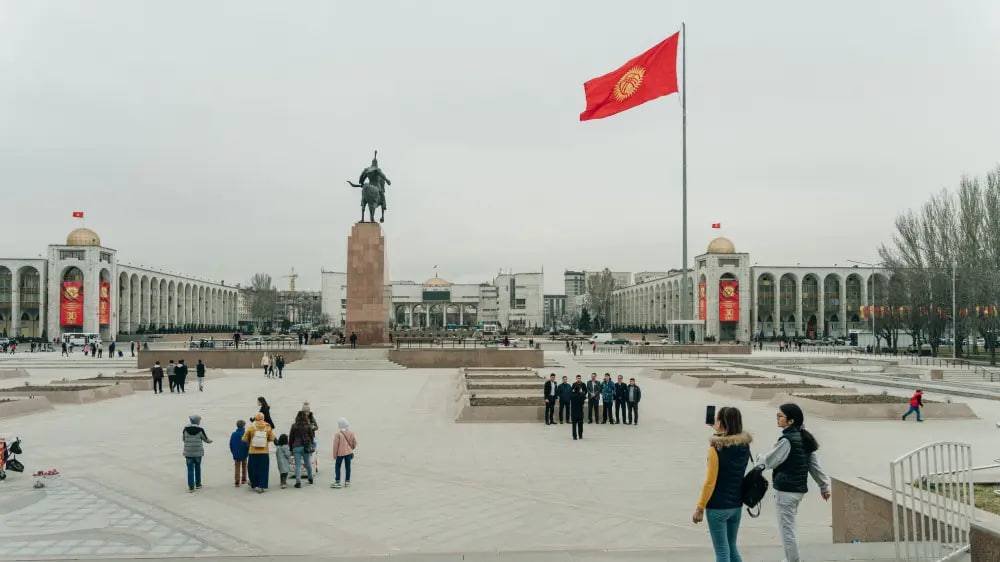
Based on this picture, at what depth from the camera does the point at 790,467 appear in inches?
221

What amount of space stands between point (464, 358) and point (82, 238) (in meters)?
62.7

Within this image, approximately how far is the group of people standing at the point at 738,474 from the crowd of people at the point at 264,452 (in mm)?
6179

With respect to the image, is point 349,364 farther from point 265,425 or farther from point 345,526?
point 345,526

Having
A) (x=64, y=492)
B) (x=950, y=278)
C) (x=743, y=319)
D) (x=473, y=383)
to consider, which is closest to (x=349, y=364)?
(x=473, y=383)

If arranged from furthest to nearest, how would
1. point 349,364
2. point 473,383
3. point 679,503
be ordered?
point 349,364, point 473,383, point 679,503

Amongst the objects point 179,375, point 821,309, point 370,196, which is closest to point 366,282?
point 370,196

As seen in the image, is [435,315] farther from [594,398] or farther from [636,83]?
[594,398]

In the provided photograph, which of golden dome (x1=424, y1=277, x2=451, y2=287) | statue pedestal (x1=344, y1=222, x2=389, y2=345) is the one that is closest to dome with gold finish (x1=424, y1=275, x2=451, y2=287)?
golden dome (x1=424, y1=277, x2=451, y2=287)

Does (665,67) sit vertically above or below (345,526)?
above

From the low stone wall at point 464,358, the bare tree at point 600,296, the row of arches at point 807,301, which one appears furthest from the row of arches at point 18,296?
the bare tree at point 600,296

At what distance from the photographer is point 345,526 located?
826cm

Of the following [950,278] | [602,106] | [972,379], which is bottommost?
[972,379]

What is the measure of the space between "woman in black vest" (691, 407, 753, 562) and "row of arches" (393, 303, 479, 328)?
13501cm

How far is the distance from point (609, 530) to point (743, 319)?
284ft
